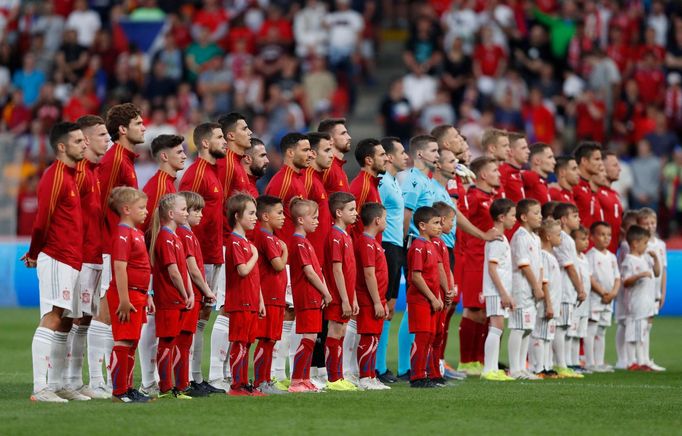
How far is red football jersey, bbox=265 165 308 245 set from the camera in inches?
478

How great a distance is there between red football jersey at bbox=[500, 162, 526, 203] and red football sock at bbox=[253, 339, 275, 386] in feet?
13.7

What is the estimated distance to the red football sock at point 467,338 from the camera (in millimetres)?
13812

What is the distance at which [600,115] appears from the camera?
24.1 m

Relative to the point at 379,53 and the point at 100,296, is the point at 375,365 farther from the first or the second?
the point at 379,53

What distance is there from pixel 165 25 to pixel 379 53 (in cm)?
431

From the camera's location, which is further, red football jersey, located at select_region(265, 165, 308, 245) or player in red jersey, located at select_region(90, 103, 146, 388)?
red football jersey, located at select_region(265, 165, 308, 245)

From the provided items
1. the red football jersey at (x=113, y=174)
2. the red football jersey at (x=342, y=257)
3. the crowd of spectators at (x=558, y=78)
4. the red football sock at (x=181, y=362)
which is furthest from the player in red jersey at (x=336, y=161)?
the crowd of spectators at (x=558, y=78)

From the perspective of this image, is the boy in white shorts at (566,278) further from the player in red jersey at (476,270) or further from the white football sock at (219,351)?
the white football sock at (219,351)

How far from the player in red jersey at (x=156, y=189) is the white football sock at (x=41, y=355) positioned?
88 cm

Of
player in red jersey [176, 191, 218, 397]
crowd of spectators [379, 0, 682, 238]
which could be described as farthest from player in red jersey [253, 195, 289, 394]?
crowd of spectators [379, 0, 682, 238]

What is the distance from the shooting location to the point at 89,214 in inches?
429

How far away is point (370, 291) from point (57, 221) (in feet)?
9.22

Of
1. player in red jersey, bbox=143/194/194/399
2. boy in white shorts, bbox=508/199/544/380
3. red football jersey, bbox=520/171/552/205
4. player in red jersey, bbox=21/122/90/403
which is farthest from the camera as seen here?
red football jersey, bbox=520/171/552/205

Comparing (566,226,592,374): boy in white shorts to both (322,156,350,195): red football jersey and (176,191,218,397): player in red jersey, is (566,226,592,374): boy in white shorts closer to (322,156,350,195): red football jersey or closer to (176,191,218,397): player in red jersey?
(322,156,350,195): red football jersey
